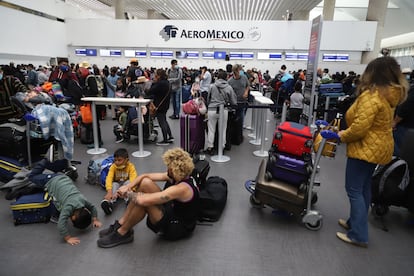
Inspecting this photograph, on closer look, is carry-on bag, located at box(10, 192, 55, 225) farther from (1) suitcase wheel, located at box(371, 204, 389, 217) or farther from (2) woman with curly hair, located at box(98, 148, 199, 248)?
(1) suitcase wheel, located at box(371, 204, 389, 217)

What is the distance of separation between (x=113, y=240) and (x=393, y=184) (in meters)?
2.81

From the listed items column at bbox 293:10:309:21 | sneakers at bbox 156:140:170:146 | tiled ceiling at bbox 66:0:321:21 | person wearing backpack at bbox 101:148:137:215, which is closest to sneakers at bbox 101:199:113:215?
person wearing backpack at bbox 101:148:137:215

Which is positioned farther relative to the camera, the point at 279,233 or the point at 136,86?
the point at 136,86

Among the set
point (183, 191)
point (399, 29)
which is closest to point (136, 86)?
point (183, 191)

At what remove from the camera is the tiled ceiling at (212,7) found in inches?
836

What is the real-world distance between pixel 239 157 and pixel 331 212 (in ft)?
6.97

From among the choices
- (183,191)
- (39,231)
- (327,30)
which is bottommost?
(39,231)

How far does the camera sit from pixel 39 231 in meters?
2.61

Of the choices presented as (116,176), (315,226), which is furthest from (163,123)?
(315,226)

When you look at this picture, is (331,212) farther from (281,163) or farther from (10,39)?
(10,39)

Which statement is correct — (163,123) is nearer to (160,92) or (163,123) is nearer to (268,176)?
(160,92)

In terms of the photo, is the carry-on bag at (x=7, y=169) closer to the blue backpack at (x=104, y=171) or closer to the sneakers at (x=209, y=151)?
the blue backpack at (x=104, y=171)

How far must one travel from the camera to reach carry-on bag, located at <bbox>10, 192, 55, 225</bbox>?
8.82 feet

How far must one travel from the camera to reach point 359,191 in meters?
2.40
